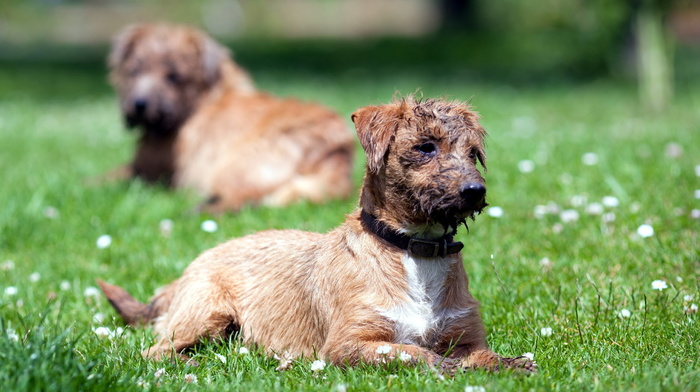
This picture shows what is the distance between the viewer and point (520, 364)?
11.1 ft

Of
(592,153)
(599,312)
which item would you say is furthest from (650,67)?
(599,312)

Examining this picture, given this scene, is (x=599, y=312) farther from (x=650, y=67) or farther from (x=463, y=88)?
(x=463, y=88)

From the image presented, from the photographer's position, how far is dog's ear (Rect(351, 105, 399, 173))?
3613 millimetres

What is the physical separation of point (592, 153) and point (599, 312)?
409cm

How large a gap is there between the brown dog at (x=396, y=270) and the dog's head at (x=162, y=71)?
4.65m

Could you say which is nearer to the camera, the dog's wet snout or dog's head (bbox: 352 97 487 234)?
dog's head (bbox: 352 97 487 234)

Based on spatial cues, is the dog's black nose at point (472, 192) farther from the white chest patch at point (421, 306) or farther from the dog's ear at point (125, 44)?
the dog's ear at point (125, 44)

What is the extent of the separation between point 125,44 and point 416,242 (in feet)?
19.2

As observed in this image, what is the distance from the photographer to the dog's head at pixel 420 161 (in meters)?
3.42

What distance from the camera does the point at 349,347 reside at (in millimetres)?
3471

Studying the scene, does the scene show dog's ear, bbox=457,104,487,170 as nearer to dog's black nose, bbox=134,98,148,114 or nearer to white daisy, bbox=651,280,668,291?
white daisy, bbox=651,280,668,291

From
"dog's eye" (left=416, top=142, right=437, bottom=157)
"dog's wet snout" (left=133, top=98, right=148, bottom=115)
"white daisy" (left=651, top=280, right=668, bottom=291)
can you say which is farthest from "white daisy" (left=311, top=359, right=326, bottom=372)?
"dog's wet snout" (left=133, top=98, right=148, bottom=115)

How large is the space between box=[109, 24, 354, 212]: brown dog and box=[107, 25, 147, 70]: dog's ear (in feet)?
0.03

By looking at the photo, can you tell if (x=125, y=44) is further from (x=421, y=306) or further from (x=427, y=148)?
(x=421, y=306)
